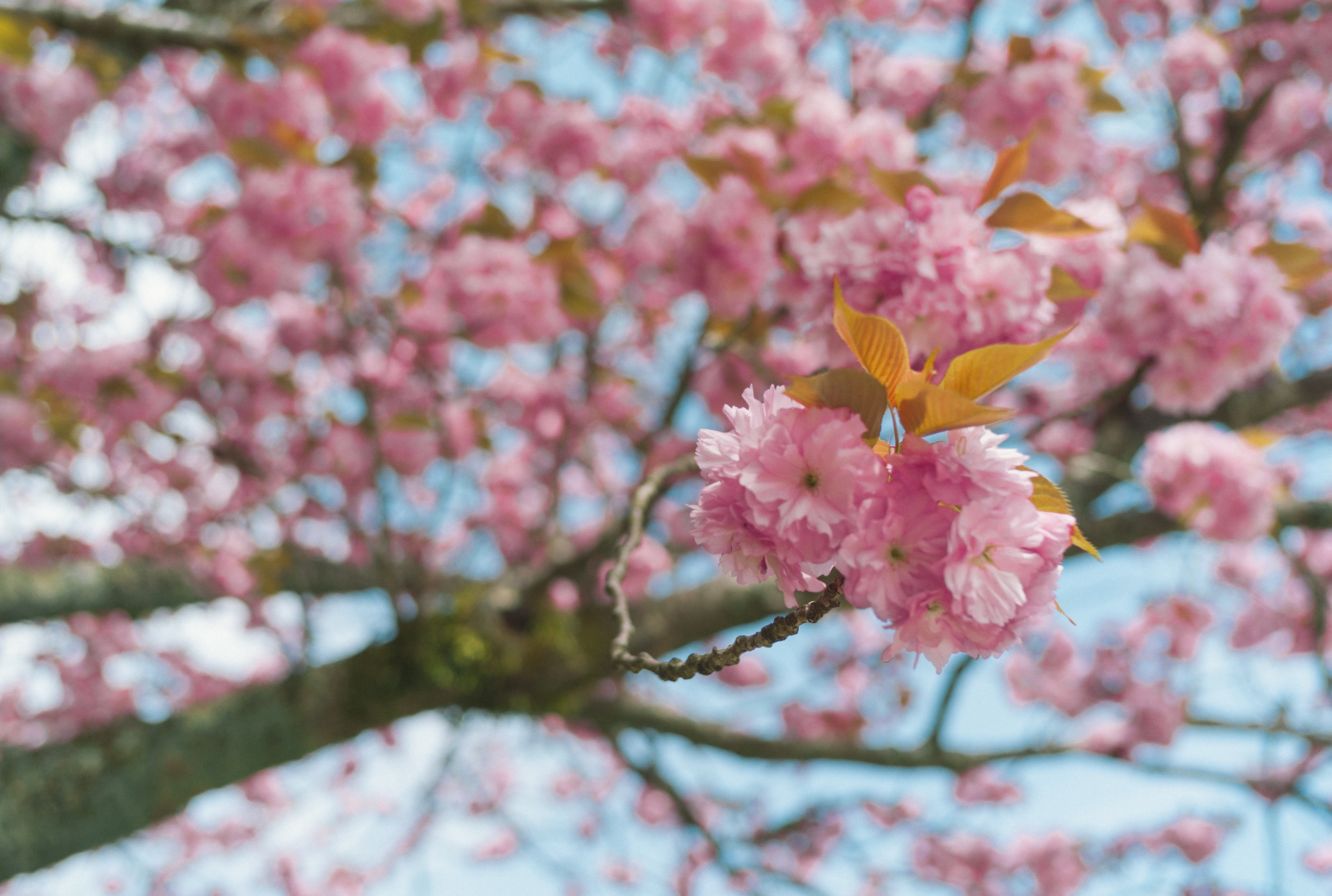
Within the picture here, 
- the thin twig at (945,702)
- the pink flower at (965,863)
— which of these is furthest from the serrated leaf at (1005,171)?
the pink flower at (965,863)

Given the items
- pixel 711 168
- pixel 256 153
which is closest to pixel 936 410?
pixel 711 168

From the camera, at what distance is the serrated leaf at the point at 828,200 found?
1343 millimetres

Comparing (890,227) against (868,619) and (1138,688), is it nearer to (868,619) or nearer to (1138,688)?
(1138,688)

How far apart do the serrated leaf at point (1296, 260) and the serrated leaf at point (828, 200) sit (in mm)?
698

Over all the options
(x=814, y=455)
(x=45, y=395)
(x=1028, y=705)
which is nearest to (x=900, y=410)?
(x=814, y=455)

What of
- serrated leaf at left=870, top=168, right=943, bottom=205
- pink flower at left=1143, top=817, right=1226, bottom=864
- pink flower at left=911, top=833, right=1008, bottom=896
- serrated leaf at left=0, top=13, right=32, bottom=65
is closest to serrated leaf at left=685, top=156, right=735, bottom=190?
serrated leaf at left=870, top=168, right=943, bottom=205

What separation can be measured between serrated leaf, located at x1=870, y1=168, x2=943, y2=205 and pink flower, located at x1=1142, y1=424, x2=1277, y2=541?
1307 mm

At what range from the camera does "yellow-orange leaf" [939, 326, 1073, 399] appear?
1.86 feet

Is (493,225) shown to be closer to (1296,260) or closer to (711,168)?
(711,168)

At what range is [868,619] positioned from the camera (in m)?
4.73

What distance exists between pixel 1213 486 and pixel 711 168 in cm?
142

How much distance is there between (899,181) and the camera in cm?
100

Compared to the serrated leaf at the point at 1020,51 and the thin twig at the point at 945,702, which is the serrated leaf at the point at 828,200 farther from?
the thin twig at the point at 945,702

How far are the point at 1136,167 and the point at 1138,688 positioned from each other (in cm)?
253
